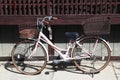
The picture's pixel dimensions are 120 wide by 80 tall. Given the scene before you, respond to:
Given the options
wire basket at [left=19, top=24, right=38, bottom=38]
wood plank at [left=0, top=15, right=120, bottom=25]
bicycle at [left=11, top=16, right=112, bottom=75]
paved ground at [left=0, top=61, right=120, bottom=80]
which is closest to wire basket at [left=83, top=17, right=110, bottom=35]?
bicycle at [left=11, top=16, right=112, bottom=75]

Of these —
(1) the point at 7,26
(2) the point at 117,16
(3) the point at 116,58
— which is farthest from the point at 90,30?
(1) the point at 7,26

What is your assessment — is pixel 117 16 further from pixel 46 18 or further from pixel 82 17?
pixel 46 18

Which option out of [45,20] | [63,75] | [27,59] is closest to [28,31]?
[45,20]

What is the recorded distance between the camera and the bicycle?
785 cm

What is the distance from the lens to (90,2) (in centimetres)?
834

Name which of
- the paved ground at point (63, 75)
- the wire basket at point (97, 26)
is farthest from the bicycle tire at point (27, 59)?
the wire basket at point (97, 26)

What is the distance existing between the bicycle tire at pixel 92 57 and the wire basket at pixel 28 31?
1.02 meters

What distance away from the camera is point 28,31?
762 cm

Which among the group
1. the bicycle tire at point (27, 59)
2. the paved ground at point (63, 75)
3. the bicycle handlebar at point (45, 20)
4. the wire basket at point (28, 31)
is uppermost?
the bicycle handlebar at point (45, 20)

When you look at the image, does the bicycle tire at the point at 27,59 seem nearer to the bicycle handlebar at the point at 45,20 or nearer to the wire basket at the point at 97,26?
the bicycle handlebar at the point at 45,20

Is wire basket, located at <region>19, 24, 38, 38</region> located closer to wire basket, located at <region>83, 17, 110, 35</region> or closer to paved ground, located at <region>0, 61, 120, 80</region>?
paved ground, located at <region>0, 61, 120, 80</region>

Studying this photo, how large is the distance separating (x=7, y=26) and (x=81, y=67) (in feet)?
7.30

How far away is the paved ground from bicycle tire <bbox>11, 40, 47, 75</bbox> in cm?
16

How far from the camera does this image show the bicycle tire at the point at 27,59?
26.3ft
